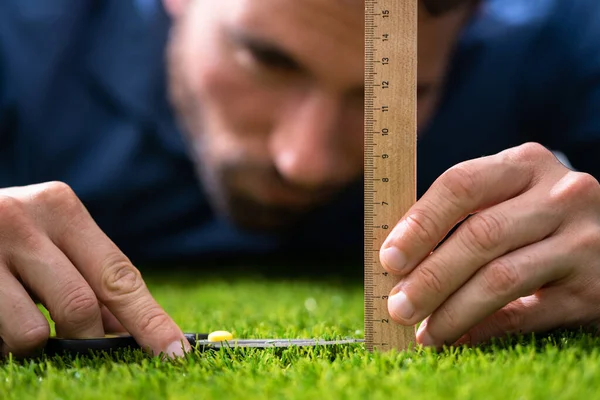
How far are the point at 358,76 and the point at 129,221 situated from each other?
2153 mm

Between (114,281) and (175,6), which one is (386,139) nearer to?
(114,281)

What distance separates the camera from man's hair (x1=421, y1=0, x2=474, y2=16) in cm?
281

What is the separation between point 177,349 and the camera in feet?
5.04

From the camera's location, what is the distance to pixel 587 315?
1628mm

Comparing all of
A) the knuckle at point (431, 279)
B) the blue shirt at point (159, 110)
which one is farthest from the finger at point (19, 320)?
the blue shirt at point (159, 110)

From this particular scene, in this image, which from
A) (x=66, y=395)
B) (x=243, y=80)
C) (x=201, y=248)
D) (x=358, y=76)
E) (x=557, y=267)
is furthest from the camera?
(x=201, y=248)

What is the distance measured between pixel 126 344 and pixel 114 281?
17cm

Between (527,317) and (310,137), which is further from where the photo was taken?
(310,137)

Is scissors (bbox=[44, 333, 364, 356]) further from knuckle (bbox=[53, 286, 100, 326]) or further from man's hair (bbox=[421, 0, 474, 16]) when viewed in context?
man's hair (bbox=[421, 0, 474, 16])

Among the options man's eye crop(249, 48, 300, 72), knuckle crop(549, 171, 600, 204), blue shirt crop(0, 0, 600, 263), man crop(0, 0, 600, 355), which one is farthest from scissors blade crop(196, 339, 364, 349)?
blue shirt crop(0, 0, 600, 263)

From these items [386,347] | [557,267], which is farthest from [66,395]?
[557,267]

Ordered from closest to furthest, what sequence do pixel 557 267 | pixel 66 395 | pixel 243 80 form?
pixel 66 395
pixel 557 267
pixel 243 80

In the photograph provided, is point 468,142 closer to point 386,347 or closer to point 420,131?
point 420,131

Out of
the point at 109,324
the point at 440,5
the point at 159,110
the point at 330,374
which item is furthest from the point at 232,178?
the point at 330,374
